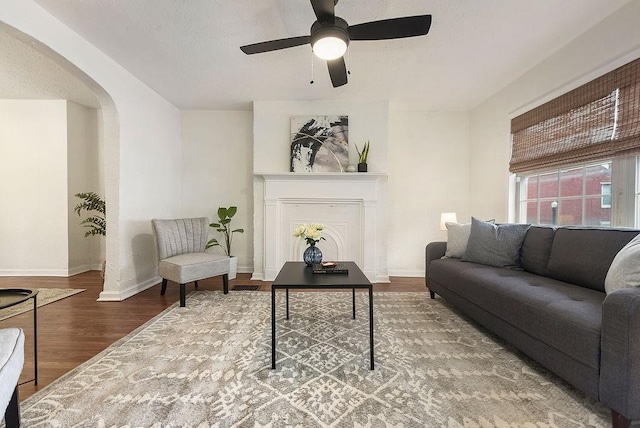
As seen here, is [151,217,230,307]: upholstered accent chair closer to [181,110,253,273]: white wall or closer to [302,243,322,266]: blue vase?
[181,110,253,273]: white wall

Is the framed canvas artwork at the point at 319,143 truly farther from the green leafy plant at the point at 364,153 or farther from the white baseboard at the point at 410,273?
the white baseboard at the point at 410,273

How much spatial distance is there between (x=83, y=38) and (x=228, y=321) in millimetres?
2890

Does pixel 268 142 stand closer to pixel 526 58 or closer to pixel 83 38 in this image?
pixel 83 38

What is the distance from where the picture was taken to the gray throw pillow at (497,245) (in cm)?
254

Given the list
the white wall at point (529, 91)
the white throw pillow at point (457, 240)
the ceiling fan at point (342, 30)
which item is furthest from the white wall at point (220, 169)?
the white wall at point (529, 91)

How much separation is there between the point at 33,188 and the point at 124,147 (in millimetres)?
2223

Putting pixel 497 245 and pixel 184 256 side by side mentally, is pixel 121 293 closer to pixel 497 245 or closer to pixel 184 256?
pixel 184 256

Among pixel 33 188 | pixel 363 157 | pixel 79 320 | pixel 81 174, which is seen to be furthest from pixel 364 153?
pixel 33 188

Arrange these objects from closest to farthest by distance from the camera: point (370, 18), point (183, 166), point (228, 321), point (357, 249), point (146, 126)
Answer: point (370, 18), point (228, 321), point (146, 126), point (357, 249), point (183, 166)

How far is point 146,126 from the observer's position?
3576 mm

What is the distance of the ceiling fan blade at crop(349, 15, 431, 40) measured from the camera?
5.57ft

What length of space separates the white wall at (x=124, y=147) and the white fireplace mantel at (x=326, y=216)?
4.44 ft

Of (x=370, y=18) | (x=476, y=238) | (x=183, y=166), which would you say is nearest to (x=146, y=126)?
(x=183, y=166)

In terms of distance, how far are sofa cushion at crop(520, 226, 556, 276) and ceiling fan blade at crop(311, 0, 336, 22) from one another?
239 cm
